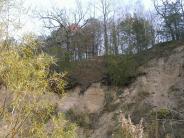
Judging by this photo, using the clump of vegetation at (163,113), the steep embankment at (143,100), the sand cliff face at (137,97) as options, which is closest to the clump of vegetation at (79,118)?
the steep embankment at (143,100)

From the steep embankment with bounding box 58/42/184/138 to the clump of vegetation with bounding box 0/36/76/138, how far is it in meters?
11.8

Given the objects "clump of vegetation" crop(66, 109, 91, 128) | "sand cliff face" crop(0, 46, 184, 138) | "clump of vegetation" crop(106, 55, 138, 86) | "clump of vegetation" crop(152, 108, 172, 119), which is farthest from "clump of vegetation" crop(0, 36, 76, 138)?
"clump of vegetation" crop(106, 55, 138, 86)

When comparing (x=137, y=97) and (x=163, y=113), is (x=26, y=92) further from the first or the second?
(x=137, y=97)

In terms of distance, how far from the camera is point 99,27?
3894 cm

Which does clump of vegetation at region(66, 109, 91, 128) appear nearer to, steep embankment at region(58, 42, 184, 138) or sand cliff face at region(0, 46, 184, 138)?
steep embankment at region(58, 42, 184, 138)

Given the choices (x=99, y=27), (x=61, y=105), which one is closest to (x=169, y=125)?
(x=61, y=105)

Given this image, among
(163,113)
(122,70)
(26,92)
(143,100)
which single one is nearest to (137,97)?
(143,100)

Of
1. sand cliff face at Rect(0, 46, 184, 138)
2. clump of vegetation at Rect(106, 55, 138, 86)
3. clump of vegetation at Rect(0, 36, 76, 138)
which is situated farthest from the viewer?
clump of vegetation at Rect(106, 55, 138, 86)

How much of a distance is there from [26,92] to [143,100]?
622 inches

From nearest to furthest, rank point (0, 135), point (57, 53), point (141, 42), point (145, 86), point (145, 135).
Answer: point (0, 135), point (145, 135), point (145, 86), point (57, 53), point (141, 42)

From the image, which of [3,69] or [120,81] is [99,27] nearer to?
[120,81]

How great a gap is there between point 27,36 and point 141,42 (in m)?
21.3

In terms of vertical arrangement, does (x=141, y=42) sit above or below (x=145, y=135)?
above

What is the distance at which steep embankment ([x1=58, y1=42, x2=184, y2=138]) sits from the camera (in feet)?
78.5
